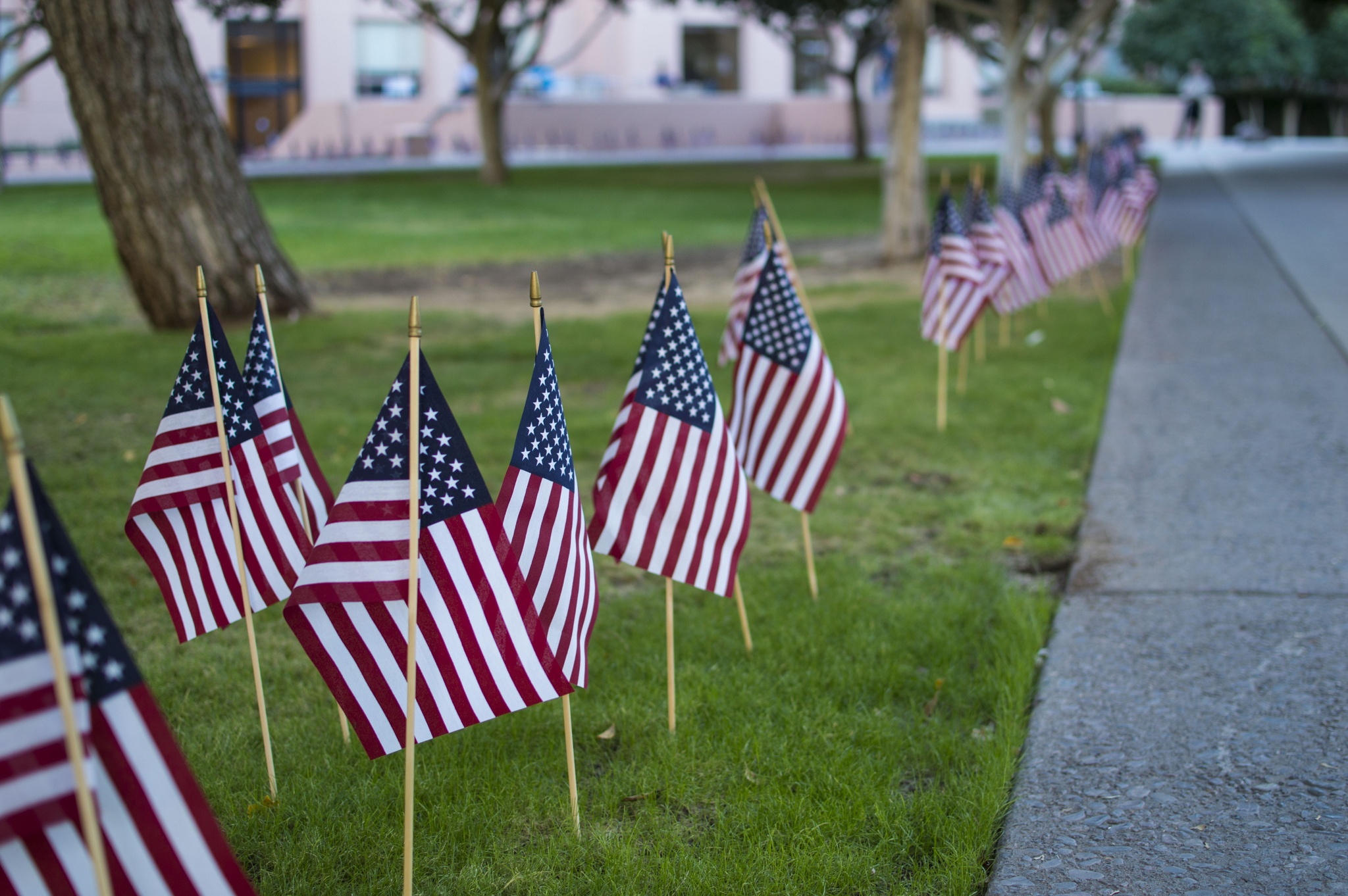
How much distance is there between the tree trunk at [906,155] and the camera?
50.9ft

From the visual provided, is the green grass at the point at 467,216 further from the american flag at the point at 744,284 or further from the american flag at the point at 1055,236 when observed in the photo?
the american flag at the point at 744,284

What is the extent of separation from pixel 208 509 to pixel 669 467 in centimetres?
138

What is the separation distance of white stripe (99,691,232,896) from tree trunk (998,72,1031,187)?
1946cm

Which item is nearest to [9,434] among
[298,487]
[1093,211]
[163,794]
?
[163,794]

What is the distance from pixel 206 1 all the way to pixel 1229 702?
25.8 m

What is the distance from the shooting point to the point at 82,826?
2.27m

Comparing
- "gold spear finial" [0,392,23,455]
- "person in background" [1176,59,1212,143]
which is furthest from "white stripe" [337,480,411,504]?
"person in background" [1176,59,1212,143]

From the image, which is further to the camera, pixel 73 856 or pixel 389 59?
pixel 389 59

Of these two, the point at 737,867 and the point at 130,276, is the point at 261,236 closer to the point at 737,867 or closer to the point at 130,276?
the point at 130,276

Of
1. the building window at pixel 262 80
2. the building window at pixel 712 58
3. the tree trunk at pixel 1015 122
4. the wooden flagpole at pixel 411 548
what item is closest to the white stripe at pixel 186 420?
the wooden flagpole at pixel 411 548

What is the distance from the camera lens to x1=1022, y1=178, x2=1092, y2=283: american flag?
10641 mm

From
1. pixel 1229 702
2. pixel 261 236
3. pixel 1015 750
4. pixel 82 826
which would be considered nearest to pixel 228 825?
pixel 82 826

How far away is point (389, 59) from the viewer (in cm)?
4722

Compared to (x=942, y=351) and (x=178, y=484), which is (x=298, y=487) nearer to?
(x=178, y=484)
